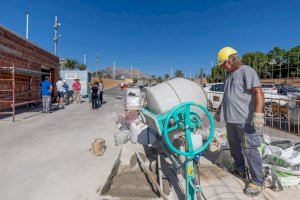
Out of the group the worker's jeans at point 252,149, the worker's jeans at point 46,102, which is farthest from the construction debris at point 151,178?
the worker's jeans at point 46,102

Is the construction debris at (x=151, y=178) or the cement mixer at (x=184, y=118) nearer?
the cement mixer at (x=184, y=118)

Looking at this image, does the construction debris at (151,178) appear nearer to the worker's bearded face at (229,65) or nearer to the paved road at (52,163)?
the paved road at (52,163)

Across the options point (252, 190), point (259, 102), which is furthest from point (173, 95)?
point (252, 190)

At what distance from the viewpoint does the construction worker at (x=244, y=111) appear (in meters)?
3.70

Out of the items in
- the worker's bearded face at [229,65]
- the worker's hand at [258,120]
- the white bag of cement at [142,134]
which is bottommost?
the white bag of cement at [142,134]

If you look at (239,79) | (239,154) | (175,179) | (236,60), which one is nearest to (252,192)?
(239,154)

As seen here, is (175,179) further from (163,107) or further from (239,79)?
(239,79)

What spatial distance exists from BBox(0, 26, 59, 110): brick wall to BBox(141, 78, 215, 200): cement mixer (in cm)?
1030

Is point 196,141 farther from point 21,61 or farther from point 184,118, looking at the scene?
point 21,61

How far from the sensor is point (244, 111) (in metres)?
3.89

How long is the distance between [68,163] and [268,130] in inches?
269

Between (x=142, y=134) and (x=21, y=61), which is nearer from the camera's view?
(x=142, y=134)

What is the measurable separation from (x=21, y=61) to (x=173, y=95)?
12.7 metres

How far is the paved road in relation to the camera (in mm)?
3830
